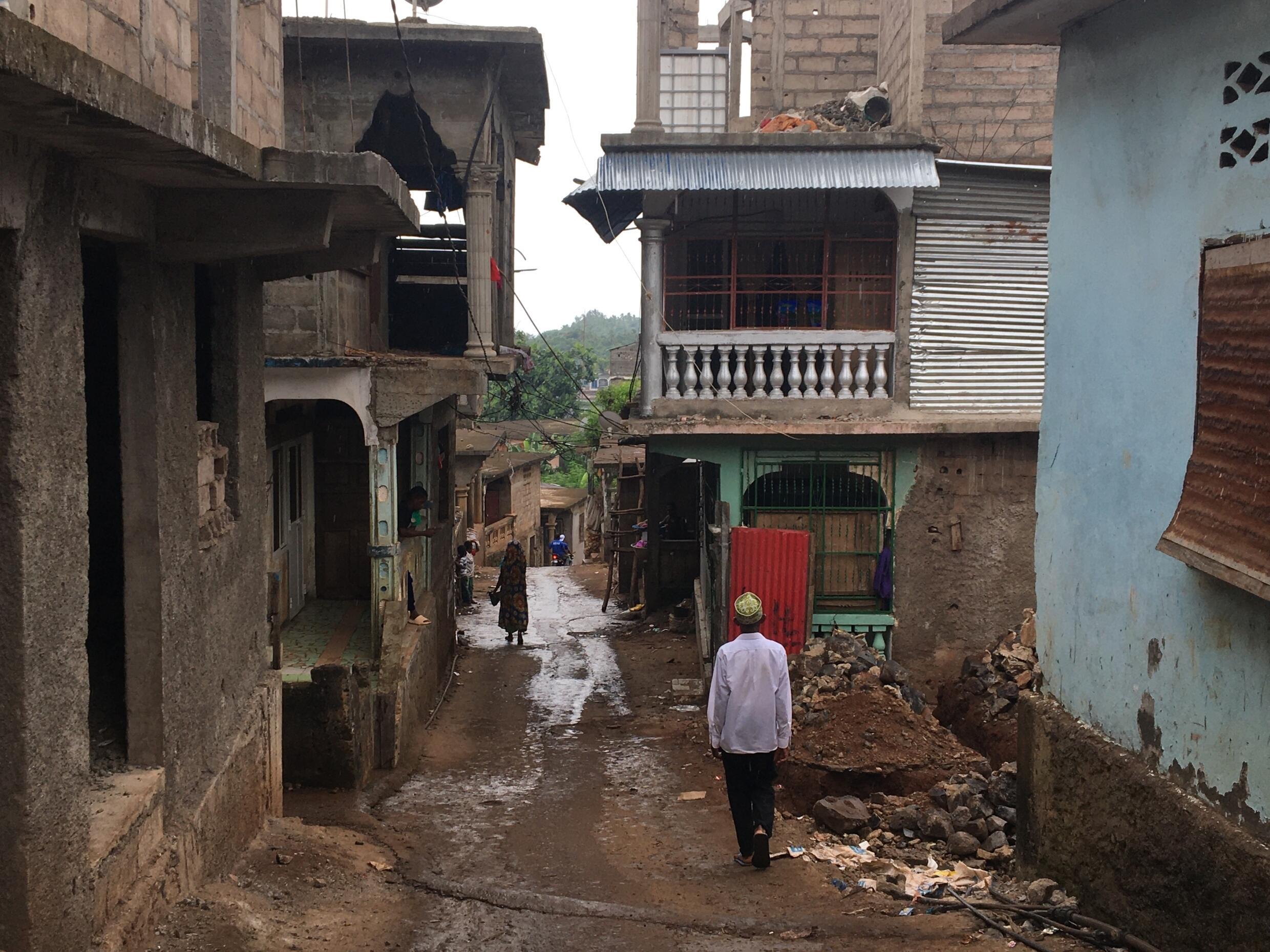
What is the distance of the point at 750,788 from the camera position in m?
6.78

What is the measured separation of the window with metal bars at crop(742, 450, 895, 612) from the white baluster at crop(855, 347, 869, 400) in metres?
0.58

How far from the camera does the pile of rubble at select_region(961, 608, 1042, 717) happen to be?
992cm

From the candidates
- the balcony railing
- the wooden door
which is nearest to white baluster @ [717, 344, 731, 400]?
the balcony railing

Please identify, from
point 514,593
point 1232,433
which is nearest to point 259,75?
point 1232,433

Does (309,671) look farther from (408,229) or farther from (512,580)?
(512,580)

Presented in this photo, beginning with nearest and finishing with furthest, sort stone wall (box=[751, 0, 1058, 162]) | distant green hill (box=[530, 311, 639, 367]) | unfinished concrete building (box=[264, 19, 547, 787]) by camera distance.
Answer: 1. unfinished concrete building (box=[264, 19, 547, 787])
2. stone wall (box=[751, 0, 1058, 162])
3. distant green hill (box=[530, 311, 639, 367])

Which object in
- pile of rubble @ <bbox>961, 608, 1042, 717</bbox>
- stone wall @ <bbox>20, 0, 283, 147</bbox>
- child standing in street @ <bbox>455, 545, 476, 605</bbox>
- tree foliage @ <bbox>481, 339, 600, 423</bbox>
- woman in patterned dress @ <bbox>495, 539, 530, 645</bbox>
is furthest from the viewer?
tree foliage @ <bbox>481, 339, 600, 423</bbox>

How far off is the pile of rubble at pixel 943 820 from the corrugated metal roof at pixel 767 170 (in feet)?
18.2

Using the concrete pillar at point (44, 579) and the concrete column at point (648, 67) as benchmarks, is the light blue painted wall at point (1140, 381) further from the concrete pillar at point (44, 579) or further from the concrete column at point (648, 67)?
the concrete column at point (648, 67)

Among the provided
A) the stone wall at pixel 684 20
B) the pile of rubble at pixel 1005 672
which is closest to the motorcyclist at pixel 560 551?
the stone wall at pixel 684 20

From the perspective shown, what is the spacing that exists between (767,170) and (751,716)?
6.12 metres

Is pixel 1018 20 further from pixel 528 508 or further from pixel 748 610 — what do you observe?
pixel 528 508

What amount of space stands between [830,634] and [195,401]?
761cm

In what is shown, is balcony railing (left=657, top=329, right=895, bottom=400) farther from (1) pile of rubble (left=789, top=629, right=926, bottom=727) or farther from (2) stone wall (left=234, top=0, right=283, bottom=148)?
(2) stone wall (left=234, top=0, right=283, bottom=148)
